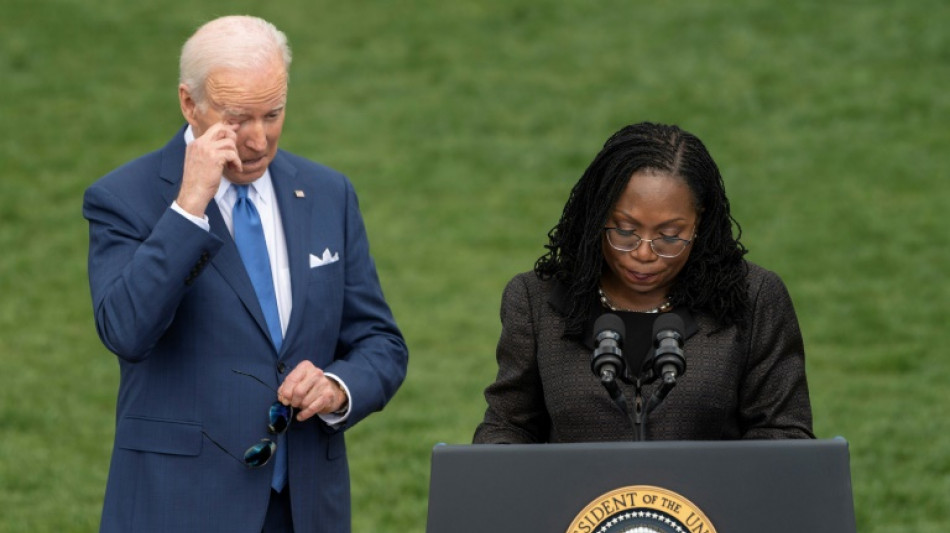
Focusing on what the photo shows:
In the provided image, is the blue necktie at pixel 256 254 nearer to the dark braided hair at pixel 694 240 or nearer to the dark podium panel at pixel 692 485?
the dark braided hair at pixel 694 240

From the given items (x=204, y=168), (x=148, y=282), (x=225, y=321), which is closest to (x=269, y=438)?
(x=225, y=321)

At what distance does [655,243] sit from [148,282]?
3.82 feet

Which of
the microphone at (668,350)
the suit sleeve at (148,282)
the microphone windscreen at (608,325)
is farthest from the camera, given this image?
the suit sleeve at (148,282)

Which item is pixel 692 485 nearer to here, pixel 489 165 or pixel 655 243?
pixel 655 243

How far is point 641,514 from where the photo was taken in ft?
11.3

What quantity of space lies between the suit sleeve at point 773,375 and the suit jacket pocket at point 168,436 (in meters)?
1.32

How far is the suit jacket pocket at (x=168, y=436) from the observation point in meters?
4.21

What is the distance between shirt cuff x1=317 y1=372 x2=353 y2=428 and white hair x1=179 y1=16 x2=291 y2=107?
75 centimetres

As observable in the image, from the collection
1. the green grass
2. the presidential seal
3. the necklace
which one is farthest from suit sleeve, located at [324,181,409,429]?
the green grass

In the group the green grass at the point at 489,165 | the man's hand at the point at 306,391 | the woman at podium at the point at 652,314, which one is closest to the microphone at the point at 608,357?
the woman at podium at the point at 652,314

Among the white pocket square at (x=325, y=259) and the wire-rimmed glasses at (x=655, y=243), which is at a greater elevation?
the white pocket square at (x=325, y=259)

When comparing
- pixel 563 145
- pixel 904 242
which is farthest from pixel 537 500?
pixel 563 145

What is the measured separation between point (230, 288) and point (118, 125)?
8559 millimetres

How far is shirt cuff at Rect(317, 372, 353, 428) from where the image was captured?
4297 mm
